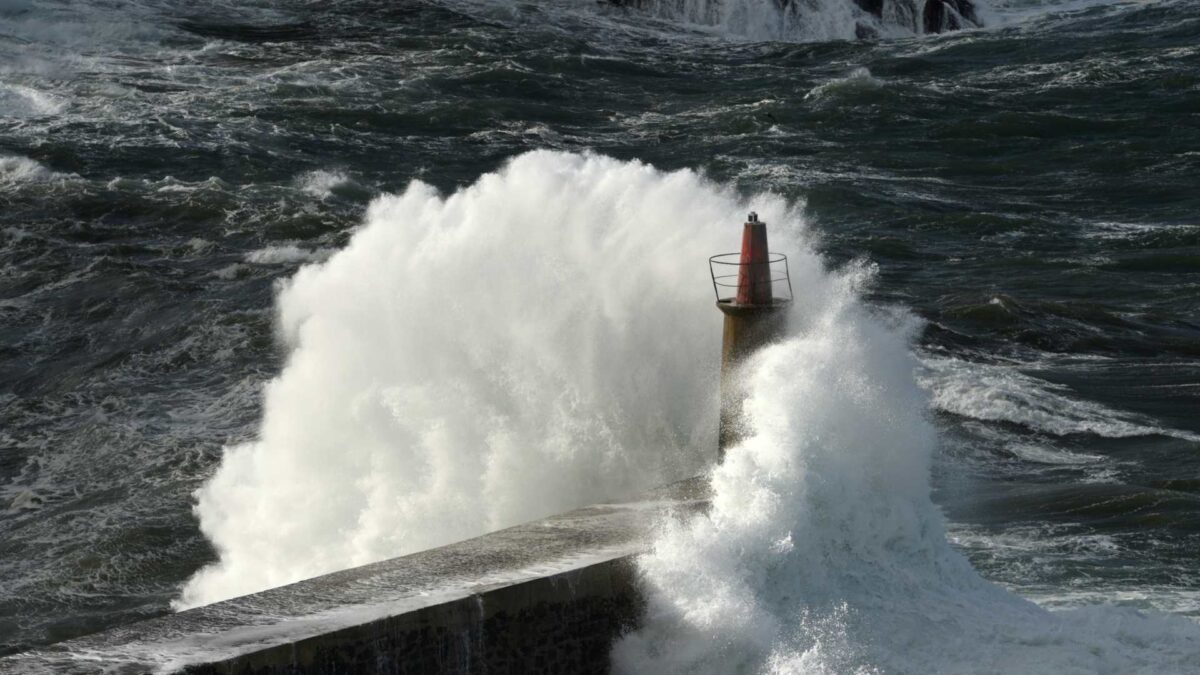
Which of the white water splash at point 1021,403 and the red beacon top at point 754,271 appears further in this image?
the white water splash at point 1021,403

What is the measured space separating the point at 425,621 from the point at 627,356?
4464 millimetres

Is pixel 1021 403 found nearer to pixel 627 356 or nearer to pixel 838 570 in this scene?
pixel 627 356

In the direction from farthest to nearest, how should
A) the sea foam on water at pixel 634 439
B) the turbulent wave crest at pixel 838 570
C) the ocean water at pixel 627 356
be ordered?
1. the ocean water at pixel 627 356
2. the sea foam on water at pixel 634 439
3. the turbulent wave crest at pixel 838 570

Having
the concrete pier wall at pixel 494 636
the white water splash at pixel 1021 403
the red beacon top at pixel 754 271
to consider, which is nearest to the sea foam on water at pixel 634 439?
the concrete pier wall at pixel 494 636

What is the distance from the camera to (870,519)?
923 centimetres

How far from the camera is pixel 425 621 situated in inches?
296

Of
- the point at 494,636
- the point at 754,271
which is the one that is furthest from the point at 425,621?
the point at 754,271

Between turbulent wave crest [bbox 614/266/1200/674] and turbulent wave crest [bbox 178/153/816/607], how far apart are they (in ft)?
5.80

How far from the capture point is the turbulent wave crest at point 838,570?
326 inches

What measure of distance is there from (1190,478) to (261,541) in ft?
23.9

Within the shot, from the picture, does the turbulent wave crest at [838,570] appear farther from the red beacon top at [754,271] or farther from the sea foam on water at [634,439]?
the red beacon top at [754,271]

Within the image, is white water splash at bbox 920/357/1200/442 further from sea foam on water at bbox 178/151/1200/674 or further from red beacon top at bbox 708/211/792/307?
red beacon top at bbox 708/211/792/307

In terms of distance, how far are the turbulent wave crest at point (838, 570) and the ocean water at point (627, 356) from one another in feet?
0.09

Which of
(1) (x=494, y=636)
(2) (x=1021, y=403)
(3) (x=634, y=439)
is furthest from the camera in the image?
(2) (x=1021, y=403)
